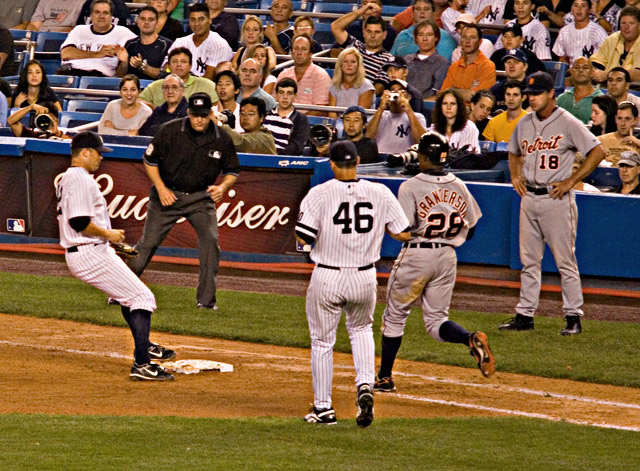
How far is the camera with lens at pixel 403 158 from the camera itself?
11797 mm

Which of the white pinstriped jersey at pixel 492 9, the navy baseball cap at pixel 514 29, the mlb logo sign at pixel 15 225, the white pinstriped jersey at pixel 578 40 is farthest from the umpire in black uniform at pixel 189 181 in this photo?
the white pinstriped jersey at pixel 492 9

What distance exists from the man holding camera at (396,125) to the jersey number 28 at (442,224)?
512 cm

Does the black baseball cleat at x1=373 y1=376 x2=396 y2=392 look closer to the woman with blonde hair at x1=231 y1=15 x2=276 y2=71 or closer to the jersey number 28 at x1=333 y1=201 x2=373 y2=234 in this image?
the jersey number 28 at x1=333 y1=201 x2=373 y2=234

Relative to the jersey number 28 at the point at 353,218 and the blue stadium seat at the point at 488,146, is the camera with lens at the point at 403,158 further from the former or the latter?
the jersey number 28 at the point at 353,218

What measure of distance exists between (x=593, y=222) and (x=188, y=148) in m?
4.27

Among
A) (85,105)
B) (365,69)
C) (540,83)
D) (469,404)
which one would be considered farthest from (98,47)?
(469,404)

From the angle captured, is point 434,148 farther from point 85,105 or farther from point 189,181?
point 85,105

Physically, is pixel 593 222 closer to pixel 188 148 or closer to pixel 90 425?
pixel 188 148

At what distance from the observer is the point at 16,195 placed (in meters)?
13.4

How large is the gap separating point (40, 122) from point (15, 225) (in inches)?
50.3

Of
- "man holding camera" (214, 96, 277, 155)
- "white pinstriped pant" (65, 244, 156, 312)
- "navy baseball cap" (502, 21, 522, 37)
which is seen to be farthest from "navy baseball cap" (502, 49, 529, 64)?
"white pinstriped pant" (65, 244, 156, 312)

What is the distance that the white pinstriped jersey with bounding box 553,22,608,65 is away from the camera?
48.4 feet

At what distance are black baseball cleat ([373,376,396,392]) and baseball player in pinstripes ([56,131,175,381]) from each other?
5.29ft

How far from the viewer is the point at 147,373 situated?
8156 mm
